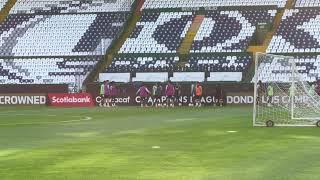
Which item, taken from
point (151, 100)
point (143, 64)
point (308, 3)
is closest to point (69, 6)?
point (143, 64)

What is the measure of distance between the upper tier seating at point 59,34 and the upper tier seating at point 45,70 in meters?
0.79

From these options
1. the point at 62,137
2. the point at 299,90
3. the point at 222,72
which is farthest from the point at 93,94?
the point at 62,137

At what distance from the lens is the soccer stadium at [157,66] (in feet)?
79.3

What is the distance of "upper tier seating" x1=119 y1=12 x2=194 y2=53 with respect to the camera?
50.8 m

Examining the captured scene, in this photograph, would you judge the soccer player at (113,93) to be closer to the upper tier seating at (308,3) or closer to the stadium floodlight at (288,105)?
the upper tier seating at (308,3)

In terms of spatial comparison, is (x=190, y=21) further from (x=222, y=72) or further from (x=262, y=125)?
(x=262, y=125)

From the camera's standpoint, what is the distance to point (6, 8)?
5734 centimetres

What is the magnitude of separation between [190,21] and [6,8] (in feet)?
53.6

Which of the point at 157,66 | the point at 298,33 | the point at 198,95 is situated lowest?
the point at 198,95

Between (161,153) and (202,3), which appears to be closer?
(161,153)

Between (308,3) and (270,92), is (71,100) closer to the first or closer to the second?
(308,3)

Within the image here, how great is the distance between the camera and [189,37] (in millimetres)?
51375

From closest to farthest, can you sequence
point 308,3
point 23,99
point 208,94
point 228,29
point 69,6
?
point 208,94 < point 23,99 < point 228,29 < point 308,3 < point 69,6

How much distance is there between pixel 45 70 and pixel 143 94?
416 inches
